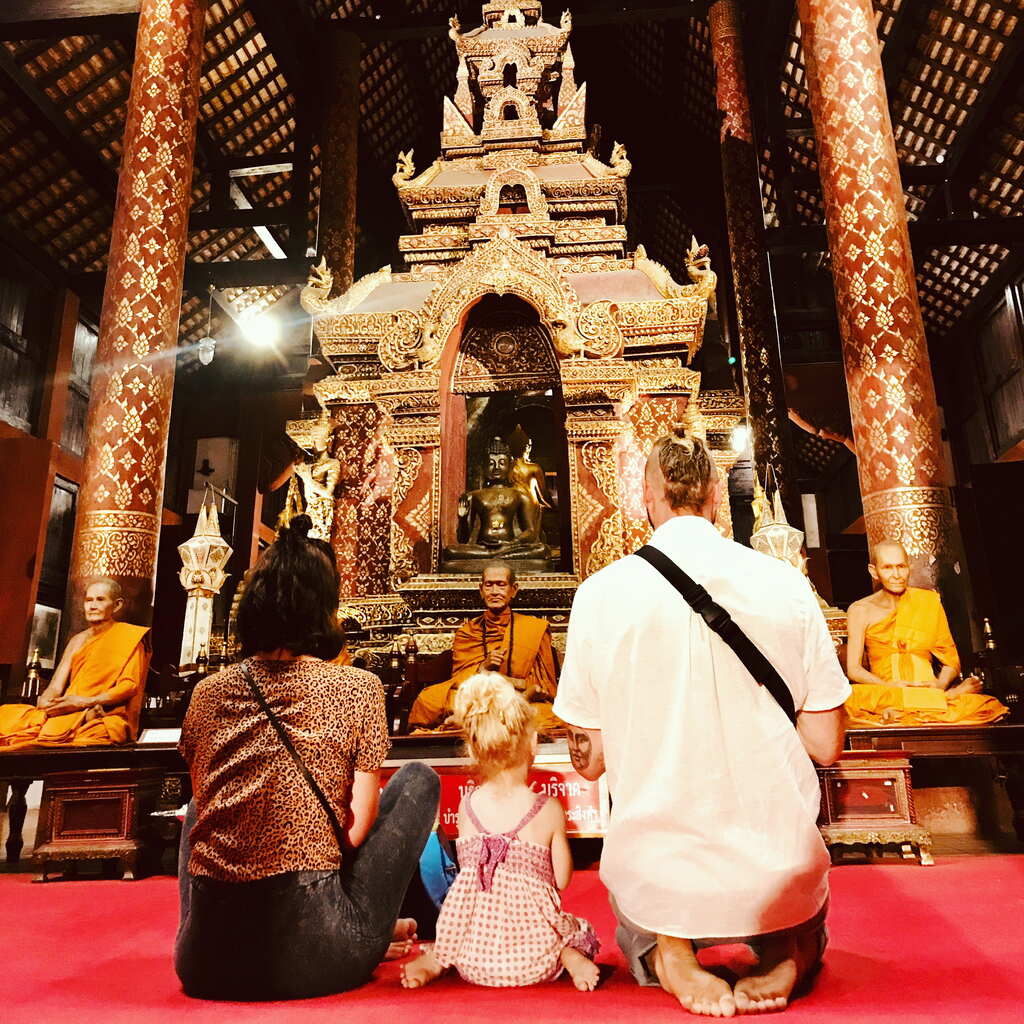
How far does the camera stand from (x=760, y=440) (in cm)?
823

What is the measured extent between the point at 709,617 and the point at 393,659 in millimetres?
3522

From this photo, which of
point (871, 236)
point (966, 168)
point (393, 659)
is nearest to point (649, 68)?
point (966, 168)

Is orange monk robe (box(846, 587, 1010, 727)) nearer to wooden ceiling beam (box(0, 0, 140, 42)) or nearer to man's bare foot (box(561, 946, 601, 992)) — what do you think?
man's bare foot (box(561, 946, 601, 992))

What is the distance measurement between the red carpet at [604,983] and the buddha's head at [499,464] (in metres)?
3.43

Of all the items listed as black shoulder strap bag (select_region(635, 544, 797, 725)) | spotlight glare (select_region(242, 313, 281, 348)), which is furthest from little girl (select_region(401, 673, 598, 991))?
spotlight glare (select_region(242, 313, 281, 348))

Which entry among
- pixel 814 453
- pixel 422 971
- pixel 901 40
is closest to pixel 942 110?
pixel 901 40

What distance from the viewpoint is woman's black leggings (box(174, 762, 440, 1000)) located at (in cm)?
156

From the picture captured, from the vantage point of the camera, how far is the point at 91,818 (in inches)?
136

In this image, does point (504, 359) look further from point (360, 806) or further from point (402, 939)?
point (360, 806)

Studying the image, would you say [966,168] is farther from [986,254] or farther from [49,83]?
[49,83]

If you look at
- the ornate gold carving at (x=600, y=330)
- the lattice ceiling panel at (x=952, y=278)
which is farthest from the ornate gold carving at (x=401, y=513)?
the lattice ceiling panel at (x=952, y=278)

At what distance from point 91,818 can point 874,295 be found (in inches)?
204

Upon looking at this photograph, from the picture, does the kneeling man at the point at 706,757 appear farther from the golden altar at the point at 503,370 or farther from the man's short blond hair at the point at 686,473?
the golden altar at the point at 503,370

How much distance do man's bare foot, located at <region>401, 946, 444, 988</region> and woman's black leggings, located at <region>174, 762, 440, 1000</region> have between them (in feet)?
0.22
